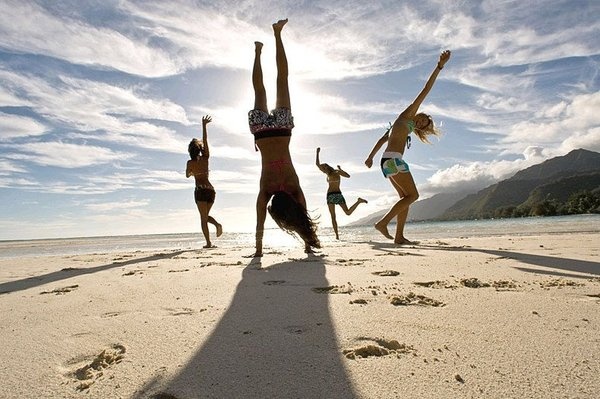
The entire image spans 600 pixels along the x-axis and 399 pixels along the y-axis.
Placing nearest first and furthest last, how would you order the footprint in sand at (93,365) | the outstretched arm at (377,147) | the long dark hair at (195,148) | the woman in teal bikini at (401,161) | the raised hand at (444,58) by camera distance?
1. the footprint in sand at (93,365)
2. the raised hand at (444,58)
3. the woman in teal bikini at (401,161)
4. the outstretched arm at (377,147)
5. the long dark hair at (195,148)

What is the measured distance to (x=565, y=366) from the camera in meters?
1.18

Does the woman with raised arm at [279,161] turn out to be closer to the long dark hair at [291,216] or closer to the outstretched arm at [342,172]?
the long dark hair at [291,216]

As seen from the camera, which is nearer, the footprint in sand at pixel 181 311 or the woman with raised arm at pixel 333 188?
the footprint in sand at pixel 181 311

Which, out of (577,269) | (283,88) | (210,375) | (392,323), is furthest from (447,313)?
(283,88)

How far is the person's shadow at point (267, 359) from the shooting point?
3.68ft

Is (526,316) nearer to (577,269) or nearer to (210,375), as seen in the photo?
(210,375)

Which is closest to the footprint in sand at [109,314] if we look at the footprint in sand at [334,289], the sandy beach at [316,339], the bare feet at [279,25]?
the sandy beach at [316,339]

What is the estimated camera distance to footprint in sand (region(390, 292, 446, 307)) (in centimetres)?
208

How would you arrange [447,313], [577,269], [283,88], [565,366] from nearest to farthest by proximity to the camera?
[565,366] → [447,313] → [577,269] → [283,88]

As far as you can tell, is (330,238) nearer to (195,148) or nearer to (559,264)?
(195,148)

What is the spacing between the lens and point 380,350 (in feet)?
4.63

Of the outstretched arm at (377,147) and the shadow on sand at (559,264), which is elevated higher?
the outstretched arm at (377,147)

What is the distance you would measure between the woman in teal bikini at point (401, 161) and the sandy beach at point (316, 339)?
3678mm

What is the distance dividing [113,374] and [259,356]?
0.51m
